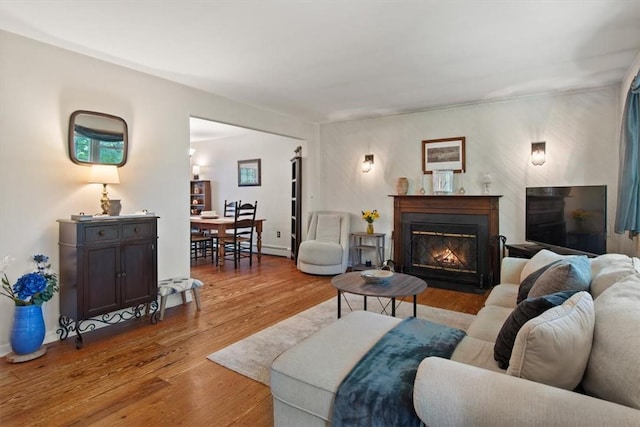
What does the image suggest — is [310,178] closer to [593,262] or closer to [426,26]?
[426,26]

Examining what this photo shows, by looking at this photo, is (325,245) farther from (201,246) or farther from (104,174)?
(104,174)

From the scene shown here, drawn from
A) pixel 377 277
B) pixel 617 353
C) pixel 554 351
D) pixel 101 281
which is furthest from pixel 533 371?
pixel 101 281

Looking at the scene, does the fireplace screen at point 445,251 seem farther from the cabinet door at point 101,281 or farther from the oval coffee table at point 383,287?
the cabinet door at point 101,281

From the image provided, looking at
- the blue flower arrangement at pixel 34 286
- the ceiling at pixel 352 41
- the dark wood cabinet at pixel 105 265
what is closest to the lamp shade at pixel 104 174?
the dark wood cabinet at pixel 105 265

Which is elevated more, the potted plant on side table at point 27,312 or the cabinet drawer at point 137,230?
the cabinet drawer at point 137,230

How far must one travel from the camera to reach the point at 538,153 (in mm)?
4332

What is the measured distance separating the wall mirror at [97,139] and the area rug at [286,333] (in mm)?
2069

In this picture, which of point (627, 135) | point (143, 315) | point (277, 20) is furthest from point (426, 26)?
point (143, 315)

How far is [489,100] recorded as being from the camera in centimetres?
459

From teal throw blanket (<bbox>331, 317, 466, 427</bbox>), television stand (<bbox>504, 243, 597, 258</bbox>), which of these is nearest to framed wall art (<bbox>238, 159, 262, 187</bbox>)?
television stand (<bbox>504, 243, 597, 258</bbox>)

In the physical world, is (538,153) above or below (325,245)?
above

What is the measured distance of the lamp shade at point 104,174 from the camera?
3.04m

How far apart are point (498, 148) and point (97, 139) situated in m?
4.68

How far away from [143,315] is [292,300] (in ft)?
5.12
